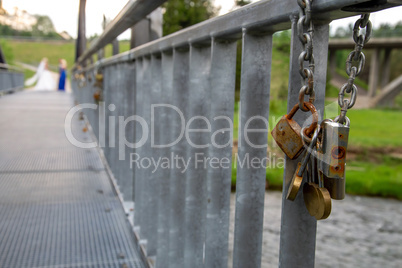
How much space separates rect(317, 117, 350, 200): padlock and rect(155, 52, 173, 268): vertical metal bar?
0.99 m

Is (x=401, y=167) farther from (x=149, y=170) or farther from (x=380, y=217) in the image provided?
(x=149, y=170)

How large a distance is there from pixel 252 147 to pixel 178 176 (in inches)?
21.4

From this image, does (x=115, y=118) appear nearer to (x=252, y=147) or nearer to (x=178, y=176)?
(x=178, y=176)

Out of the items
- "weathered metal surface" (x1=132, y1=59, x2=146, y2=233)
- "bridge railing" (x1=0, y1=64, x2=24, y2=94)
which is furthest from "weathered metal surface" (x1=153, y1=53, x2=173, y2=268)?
"bridge railing" (x1=0, y1=64, x2=24, y2=94)

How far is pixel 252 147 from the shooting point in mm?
1007

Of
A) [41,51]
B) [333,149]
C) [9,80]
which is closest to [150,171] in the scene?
[333,149]

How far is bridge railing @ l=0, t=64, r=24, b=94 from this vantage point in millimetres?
14089

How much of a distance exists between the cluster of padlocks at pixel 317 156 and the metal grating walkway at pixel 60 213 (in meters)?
1.37

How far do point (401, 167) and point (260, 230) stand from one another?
948 centimetres

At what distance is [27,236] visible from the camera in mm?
2221

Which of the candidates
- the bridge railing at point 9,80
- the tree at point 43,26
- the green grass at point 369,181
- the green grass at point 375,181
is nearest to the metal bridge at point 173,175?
the green grass at point 369,181

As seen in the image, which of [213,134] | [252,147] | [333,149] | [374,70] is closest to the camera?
[333,149]

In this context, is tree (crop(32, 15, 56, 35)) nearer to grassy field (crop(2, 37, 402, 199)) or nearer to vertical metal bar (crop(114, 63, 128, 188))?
grassy field (crop(2, 37, 402, 199))

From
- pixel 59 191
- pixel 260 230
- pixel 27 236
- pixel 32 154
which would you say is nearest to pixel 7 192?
pixel 59 191
